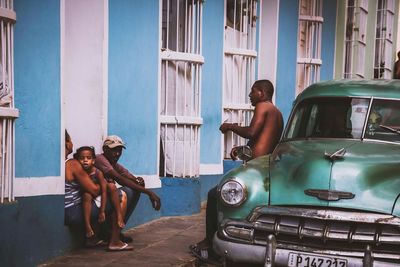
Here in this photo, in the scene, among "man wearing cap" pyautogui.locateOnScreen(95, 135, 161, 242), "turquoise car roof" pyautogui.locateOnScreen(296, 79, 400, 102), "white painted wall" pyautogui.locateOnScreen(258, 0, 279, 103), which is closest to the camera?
"turquoise car roof" pyautogui.locateOnScreen(296, 79, 400, 102)

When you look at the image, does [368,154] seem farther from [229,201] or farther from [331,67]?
[331,67]

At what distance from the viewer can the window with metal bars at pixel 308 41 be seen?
13023 millimetres

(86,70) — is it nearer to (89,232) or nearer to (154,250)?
(89,232)

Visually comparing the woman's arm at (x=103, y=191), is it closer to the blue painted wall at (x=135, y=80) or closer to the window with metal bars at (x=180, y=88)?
the blue painted wall at (x=135, y=80)

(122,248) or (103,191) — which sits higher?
(103,191)

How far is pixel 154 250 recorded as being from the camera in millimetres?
6852

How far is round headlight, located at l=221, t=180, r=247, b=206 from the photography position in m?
5.12

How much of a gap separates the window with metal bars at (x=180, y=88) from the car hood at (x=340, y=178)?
346 centimetres

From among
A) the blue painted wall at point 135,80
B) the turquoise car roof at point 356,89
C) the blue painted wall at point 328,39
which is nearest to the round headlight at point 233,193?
the turquoise car roof at point 356,89

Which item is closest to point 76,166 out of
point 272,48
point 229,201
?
point 229,201

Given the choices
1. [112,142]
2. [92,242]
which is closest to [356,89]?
[112,142]

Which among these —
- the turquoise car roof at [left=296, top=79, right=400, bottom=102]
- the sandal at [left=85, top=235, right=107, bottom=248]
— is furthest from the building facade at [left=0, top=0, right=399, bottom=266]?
the turquoise car roof at [left=296, top=79, right=400, bottom=102]

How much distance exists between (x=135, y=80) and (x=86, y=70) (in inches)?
33.0

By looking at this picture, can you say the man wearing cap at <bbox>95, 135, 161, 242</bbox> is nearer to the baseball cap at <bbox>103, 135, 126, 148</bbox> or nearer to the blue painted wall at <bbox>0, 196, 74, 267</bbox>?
the baseball cap at <bbox>103, 135, 126, 148</bbox>
